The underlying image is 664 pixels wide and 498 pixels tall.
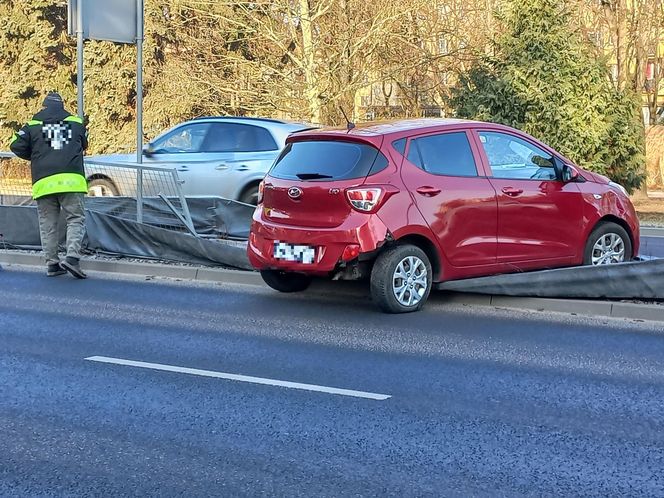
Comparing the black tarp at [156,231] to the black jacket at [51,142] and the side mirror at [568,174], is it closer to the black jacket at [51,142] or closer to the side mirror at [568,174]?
the black jacket at [51,142]

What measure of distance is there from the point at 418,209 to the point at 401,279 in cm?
65

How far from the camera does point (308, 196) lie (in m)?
9.19

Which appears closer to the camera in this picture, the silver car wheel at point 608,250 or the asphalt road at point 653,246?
the silver car wheel at point 608,250

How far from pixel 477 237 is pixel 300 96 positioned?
17807 mm

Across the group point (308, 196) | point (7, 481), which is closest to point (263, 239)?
point (308, 196)

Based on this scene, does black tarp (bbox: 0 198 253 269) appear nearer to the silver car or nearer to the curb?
the curb

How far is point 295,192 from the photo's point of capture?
9.30 meters

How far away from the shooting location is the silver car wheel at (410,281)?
9.12 metres

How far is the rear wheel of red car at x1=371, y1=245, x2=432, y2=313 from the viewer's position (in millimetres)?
9031

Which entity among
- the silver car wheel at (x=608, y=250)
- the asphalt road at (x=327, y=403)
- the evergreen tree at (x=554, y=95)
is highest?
the evergreen tree at (x=554, y=95)

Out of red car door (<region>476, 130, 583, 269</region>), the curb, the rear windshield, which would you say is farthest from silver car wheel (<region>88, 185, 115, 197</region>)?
red car door (<region>476, 130, 583, 269</region>)

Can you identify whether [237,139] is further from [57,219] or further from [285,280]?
[285,280]

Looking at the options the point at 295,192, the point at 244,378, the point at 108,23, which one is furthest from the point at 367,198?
the point at 108,23

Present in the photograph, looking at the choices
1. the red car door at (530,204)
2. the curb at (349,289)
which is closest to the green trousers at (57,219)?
the curb at (349,289)
